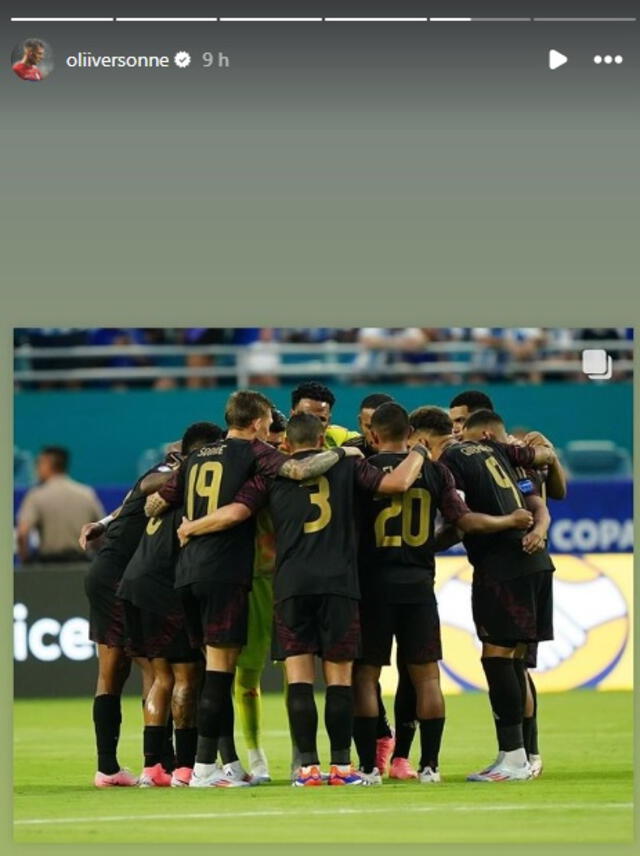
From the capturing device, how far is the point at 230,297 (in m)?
7.05

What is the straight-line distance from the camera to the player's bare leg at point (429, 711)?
9914 millimetres

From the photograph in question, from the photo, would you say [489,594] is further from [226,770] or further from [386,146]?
[386,146]

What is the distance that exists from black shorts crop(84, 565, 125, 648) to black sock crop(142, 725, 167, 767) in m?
0.54

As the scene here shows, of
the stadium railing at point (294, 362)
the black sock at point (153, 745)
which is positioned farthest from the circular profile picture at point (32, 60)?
the stadium railing at point (294, 362)

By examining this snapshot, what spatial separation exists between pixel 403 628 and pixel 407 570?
30 cm

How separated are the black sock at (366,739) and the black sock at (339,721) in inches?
14.6

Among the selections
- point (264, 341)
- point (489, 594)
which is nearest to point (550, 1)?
point (489, 594)

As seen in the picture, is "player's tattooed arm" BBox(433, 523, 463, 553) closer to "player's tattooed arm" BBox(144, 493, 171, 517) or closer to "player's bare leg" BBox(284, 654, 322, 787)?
"player's bare leg" BBox(284, 654, 322, 787)

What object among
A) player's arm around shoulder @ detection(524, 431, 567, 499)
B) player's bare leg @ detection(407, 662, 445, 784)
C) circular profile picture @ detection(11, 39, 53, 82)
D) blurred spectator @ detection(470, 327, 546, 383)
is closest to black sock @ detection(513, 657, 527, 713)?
player's bare leg @ detection(407, 662, 445, 784)

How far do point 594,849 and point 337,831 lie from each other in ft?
3.62

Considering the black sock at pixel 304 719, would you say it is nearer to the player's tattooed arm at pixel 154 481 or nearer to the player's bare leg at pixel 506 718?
the player's bare leg at pixel 506 718

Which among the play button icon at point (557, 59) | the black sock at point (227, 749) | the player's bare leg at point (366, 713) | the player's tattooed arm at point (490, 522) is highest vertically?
the play button icon at point (557, 59)

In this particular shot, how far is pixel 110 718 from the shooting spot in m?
10.4

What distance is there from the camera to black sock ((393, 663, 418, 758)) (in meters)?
10.5
